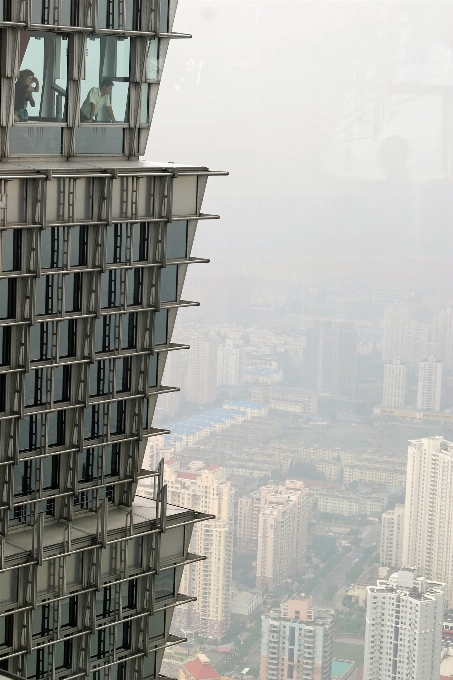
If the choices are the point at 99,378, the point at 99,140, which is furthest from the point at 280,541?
the point at 99,140

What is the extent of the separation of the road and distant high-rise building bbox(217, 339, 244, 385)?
12.2 m

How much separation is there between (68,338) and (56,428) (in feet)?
4.70

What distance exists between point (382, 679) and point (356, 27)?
4842 cm

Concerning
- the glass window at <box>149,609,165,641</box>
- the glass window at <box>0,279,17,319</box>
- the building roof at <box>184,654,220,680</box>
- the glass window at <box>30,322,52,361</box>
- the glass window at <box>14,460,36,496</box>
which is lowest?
the building roof at <box>184,654,220,680</box>

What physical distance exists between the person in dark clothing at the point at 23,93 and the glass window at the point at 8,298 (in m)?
2.29

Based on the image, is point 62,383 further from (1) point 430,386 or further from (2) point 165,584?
(1) point 430,386

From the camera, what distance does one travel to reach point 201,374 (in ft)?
218

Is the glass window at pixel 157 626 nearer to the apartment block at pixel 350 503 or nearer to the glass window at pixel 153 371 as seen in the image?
the glass window at pixel 153 371

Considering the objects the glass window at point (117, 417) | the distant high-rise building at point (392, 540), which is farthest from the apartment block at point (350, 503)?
the glass window at point (117, 417)

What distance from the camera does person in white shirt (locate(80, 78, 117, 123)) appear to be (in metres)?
17.0

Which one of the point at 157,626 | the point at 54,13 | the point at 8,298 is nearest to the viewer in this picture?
the point at 54,13

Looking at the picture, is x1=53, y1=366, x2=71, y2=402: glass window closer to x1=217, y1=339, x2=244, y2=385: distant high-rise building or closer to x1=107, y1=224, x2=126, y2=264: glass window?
x1=107, y1=224, x2=126, y2=264: glass window

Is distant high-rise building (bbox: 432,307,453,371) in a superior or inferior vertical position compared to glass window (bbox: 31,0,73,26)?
inferior

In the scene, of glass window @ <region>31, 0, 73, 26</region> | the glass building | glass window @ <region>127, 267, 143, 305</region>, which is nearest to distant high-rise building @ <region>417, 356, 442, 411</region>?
the glass building
